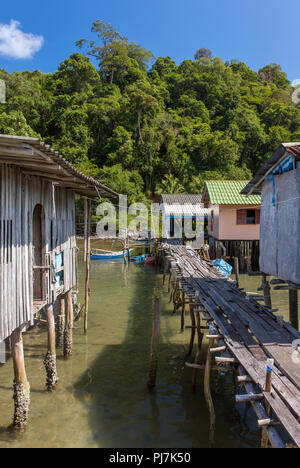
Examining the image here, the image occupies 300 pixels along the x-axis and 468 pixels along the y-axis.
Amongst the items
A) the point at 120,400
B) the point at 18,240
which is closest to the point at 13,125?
the point at 18,240

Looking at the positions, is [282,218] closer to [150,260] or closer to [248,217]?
[248,217]

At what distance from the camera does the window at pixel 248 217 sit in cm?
2078

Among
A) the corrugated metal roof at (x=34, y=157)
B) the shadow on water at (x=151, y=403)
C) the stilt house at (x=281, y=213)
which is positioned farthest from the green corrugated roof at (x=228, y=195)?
the corrugated metal roof at (x=34, y=157)

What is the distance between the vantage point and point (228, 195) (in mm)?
20781

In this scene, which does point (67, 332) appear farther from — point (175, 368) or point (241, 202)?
point (241, 202)

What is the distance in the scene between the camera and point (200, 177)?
42.8 metres

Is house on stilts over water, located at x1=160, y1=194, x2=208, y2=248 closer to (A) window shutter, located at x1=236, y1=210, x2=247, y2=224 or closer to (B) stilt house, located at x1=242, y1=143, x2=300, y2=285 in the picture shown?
(A) window shutter, located at x1=236, y1=210, x2=247, y2=224

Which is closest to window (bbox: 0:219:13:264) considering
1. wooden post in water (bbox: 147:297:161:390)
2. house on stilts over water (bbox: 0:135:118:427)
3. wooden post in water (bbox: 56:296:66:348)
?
house on stilts over water (bbox: 0:135:118:427)

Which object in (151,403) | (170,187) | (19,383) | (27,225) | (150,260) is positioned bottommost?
(151,403)

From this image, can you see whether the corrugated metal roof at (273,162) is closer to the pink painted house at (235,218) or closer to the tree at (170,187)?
the pink painted house at (235,218)

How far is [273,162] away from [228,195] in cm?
1213

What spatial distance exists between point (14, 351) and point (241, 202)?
16.3 metres

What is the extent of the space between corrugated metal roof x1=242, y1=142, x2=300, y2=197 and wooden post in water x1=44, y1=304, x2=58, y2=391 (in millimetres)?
6088

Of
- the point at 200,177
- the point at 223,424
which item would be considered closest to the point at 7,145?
the point at 223,424
